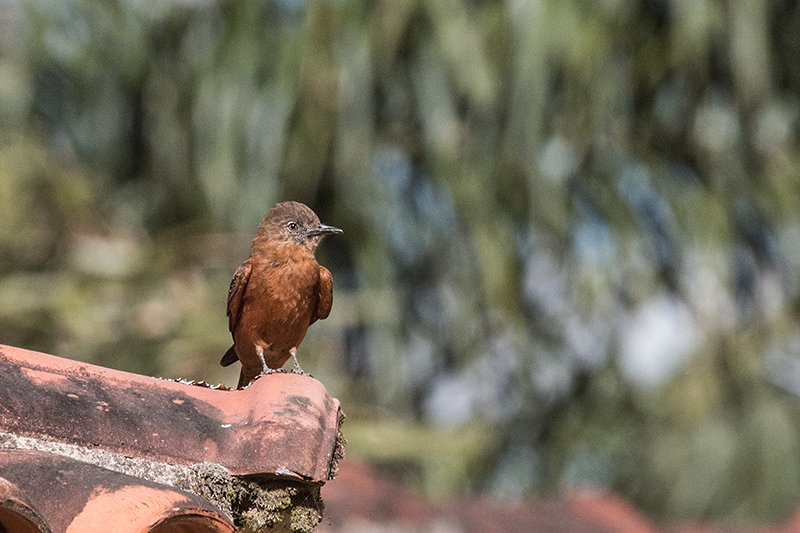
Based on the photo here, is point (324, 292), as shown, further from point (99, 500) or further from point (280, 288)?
point (99, 500)

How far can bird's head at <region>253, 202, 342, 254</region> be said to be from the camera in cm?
486

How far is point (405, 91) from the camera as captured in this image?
11727 millimetres

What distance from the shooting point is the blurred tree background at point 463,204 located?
10.5m

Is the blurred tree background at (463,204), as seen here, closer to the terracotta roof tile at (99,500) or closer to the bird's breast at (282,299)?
the bird's breast at (282,299)

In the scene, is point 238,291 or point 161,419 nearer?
point 161,419

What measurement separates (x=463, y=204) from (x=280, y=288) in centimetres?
703

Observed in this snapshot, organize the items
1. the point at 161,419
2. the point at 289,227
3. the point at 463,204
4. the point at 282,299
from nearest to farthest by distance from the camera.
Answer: the point at 161,419 → the point at 282,299 → the point at 289,227 → the point at 463,204

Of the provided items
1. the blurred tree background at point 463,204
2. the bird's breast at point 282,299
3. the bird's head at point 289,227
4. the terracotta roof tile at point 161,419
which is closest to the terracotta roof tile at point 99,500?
the terracotta roof tile at point 161,419

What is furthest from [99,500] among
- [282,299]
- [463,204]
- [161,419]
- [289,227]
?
[463,204]

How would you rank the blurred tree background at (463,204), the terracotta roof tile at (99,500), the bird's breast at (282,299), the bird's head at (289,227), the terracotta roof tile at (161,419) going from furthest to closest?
the blurred tree background at (463,204), the bird's head at (289,227), the bird's breast at (282,299), the terracotta roof tile at (161,419), the terracotta roof tile at (99,500)

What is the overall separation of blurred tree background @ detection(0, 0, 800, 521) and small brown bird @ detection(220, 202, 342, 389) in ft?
17.0

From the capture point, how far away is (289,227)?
487cm

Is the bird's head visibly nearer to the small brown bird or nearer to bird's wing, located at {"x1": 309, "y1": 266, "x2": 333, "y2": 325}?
the small brown bird

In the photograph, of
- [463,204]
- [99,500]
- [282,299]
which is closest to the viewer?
[99,500]
